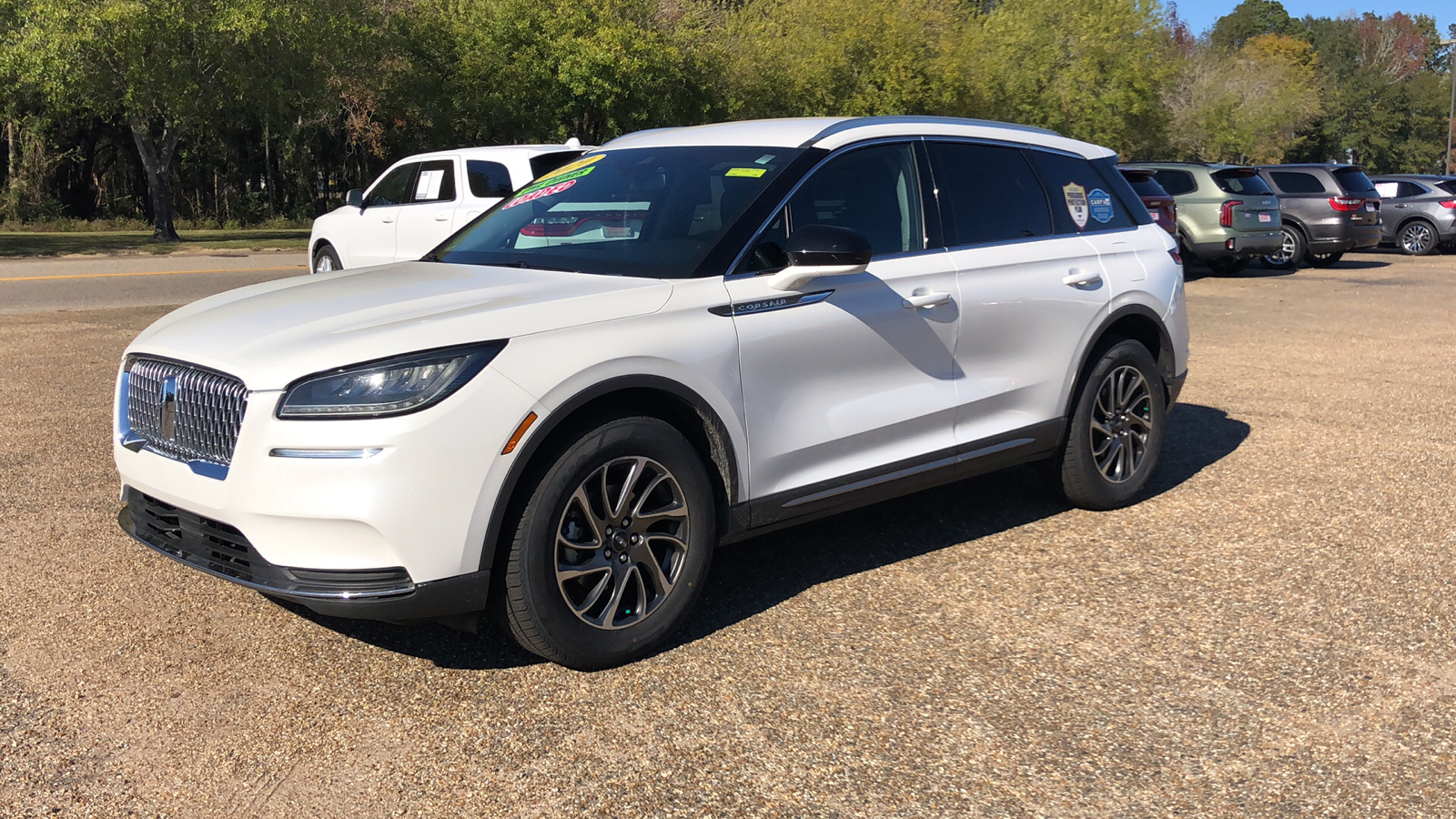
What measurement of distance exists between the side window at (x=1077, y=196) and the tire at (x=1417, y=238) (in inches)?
961

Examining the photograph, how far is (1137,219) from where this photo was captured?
5.99 metres

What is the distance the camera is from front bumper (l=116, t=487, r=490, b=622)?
3.42 metres

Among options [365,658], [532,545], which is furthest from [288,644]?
[532,545]

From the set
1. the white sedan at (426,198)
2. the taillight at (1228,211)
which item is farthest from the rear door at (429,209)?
the taillight at (1228,211)

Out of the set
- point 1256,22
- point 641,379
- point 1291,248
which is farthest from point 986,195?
point 1256,22

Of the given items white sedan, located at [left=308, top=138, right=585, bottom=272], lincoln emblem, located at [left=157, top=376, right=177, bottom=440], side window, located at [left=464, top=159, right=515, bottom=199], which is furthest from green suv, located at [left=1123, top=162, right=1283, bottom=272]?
lincoln emblem, located at [left=157, top=376, right=177, bottom=440]

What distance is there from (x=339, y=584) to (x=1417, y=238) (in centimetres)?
2859

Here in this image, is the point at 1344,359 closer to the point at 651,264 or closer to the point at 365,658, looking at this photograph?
the point at 651,264

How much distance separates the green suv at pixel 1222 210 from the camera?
18.7 m

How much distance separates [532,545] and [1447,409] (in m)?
7.20

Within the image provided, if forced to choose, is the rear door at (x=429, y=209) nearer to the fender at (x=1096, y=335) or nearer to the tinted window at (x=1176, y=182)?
the fender at (x=1096, y=335)

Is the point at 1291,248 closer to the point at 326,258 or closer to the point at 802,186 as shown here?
the point at 326,258

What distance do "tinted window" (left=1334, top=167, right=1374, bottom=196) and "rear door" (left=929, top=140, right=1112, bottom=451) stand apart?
61.2ft

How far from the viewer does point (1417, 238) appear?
26.6m
